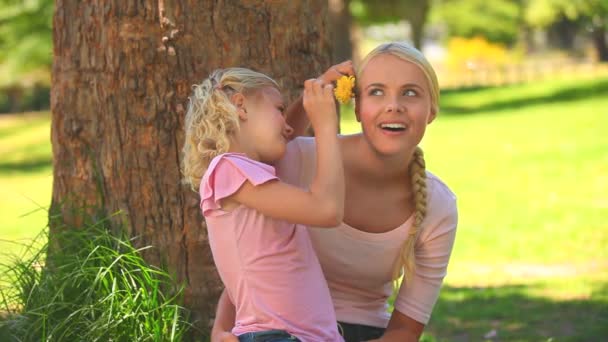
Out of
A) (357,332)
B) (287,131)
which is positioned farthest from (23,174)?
(287,131)

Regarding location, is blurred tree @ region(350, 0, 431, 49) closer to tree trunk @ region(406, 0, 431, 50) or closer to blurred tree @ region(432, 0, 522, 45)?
tree trunk @ region(406, 0, 431, 50)

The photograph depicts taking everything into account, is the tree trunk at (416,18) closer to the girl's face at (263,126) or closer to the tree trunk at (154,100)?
the tree trunk at (154,100)

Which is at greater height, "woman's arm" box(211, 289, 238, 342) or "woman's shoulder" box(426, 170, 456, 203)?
"woman's shoulder" box(426, 170, 456, 203)

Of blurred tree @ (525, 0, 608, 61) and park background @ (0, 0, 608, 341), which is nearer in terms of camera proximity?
park background @ (0, 0, 608, 341)

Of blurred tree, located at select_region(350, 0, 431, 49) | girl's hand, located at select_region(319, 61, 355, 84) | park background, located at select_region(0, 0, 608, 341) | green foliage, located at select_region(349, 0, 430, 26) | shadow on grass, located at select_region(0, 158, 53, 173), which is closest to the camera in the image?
girl's hand, located at select_region(319, 61, 355, 84)

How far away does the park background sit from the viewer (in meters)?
7.29

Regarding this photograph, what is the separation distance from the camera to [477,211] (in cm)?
1288

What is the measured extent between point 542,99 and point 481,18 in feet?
96.3

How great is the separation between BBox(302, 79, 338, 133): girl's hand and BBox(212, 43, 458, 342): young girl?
0.77 feet

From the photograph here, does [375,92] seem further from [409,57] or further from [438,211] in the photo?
[438,211]

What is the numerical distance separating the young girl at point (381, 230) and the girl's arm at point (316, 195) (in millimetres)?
363

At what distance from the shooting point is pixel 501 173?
52.3 feet

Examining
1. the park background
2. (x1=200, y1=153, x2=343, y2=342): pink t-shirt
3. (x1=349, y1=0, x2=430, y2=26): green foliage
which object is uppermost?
(x1=200, y1=153, x2=343, y2=342): pink t-shirt

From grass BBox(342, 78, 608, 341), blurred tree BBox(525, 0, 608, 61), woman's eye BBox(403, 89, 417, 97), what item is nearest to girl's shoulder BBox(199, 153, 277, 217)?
woman's eye BBox(403, 89, 417, 97)
